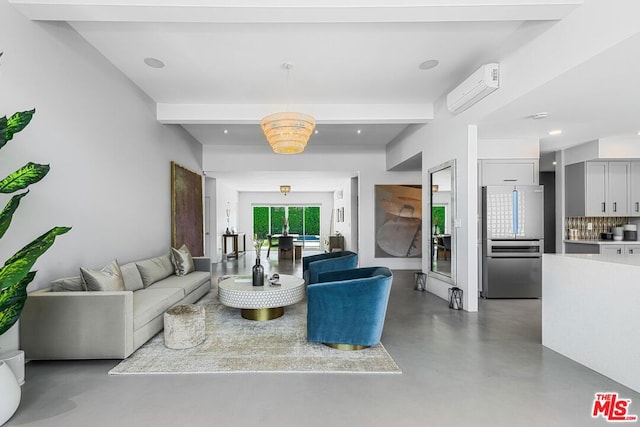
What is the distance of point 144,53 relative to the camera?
3.90 metres

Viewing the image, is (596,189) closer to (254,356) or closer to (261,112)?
(261,112)

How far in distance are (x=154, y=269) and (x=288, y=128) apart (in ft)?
9.16

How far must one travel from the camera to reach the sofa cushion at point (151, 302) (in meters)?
3.24

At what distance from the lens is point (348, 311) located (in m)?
3.13

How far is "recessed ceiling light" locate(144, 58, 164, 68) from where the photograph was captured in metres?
4.06

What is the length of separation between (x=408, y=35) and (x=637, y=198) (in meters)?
5.79

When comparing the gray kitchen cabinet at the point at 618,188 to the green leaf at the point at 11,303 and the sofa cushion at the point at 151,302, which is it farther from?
the green leaf at the point at 11,303

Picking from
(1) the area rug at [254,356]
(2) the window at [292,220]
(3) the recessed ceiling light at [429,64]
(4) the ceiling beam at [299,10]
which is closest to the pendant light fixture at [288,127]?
(4) the ceiling beam at [299,10]

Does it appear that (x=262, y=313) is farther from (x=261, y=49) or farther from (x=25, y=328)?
(x=261, y=49)

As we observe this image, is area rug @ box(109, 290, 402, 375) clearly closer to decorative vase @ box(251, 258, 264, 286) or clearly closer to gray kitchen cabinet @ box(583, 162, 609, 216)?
decorative vase @ box(251, 258, 264, 286)

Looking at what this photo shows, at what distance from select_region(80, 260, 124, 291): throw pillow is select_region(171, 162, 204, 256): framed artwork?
2.77m

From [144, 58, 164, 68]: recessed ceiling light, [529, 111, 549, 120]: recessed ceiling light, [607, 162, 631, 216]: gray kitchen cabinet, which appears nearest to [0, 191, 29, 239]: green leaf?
[144, 58, 164, 68]: recessed ceiling light

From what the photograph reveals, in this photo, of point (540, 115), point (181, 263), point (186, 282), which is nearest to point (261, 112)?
point (181, 263)

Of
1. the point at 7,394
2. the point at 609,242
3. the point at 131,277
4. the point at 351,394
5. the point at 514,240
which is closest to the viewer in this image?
the point at 7,394
